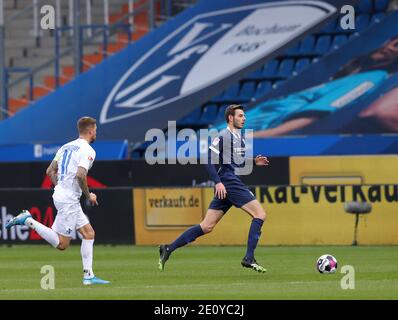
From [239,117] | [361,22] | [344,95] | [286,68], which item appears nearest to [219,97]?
[286,68]

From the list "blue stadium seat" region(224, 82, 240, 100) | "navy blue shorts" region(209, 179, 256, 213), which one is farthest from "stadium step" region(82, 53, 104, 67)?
"navy blue shorts" region(209, 179, 256, 213)

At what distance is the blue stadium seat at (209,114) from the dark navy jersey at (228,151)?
14513 millimetres

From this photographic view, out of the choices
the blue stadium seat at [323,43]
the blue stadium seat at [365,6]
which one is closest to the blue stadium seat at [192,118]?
the blue stadium seat at [323,43]

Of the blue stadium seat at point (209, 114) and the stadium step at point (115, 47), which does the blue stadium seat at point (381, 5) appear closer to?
the blue stadium seat at point (209, 114)

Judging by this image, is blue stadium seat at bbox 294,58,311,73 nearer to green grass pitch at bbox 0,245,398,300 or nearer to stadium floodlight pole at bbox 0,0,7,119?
stadium floodlight pole at bbox 0,0,7,119

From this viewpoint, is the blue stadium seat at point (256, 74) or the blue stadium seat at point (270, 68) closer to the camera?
the blue stadium seat at point (256, 74)

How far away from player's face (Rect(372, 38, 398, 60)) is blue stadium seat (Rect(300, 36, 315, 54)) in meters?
1.97

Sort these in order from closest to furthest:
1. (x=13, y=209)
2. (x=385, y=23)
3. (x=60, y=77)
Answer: (x=13, y=209)
(x=385, y=23)
(x=60, y=77)

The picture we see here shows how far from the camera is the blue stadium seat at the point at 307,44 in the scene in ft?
108

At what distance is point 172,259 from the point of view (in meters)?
21.4

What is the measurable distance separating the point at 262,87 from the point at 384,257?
12.4 m

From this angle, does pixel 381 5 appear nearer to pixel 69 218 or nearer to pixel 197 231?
pixel 197 231
